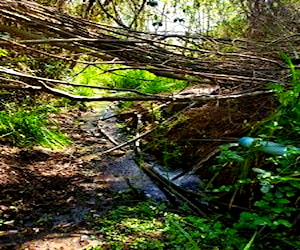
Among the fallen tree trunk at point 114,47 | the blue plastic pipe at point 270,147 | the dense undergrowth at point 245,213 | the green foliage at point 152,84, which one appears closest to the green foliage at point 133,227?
the dense undergrowth at point 245,213

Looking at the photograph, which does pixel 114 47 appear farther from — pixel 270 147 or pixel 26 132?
pixel 26 132

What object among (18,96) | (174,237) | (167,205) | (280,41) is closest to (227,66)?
(280,41)

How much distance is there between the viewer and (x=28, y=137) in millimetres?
4191

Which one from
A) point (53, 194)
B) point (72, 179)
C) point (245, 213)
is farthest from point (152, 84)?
point (245, 213)

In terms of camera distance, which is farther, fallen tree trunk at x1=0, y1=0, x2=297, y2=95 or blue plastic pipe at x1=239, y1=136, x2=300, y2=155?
fallen tree trunk at x1=0, y1=0, x2=297, y2=95

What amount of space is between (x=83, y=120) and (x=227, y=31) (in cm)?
238

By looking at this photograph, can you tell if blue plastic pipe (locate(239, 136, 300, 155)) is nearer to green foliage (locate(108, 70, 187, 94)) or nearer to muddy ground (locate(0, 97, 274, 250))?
muddy ground (locate(0, 97, 274, 250))

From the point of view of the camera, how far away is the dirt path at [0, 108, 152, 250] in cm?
236

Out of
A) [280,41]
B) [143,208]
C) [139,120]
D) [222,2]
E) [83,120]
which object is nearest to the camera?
[143,208]

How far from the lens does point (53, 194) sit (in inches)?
119

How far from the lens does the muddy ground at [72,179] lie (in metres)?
2.42

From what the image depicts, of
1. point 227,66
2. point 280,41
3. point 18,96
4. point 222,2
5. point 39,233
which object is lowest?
point 39,233

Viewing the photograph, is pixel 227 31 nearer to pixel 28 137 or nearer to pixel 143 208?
pixel 28 137

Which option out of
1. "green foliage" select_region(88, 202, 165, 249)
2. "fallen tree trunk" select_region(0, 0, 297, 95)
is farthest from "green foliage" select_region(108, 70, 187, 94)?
"green foliage" select_region(88, 202, 165, 249)
